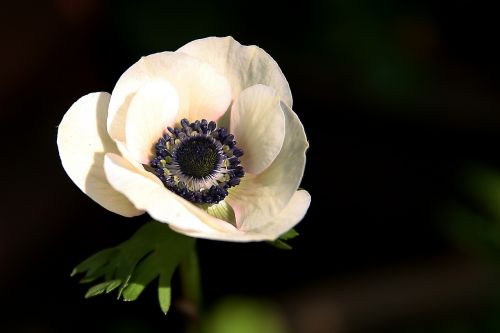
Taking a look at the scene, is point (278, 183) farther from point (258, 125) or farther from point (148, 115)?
point (148, 115)

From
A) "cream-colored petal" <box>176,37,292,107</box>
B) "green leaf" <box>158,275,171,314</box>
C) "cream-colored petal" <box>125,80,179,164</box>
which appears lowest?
"green leaf" <box>158,275,171,314</box>

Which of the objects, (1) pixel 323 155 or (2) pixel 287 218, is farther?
(1) pixel 323 155

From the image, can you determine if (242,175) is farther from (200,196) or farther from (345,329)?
(345,329)

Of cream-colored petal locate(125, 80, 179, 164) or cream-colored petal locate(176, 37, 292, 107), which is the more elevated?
cream-colored petal locate(176, 37, 292, 107)

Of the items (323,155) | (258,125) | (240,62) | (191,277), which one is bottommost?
(323,155)

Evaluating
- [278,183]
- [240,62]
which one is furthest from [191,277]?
[240,62]

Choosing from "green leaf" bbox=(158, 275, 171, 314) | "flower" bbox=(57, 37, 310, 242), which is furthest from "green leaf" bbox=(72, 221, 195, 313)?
"flower" bbox=(57, 37, 310, 242)

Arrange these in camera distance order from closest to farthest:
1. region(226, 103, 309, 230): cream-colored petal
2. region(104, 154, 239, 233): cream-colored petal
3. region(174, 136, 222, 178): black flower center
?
region(104, 154, 239, 233): cream-colored petal, region(226, 103, 309, 230): cream-colored petal, region(174, 136, 222, 178): black flower center

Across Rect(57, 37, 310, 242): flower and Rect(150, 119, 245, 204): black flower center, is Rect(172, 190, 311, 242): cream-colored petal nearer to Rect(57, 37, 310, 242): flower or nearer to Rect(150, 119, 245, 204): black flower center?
Rect(57, 37, 310, 242): flower
